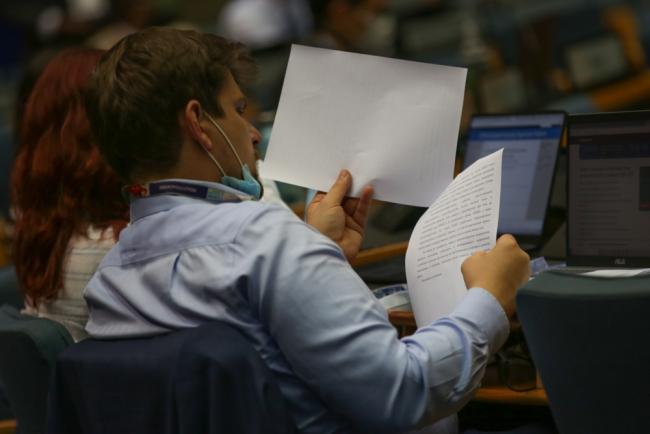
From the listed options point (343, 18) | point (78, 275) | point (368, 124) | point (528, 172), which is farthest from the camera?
point (343, 18)

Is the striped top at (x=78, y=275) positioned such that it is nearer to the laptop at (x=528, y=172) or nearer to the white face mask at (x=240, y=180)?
the white face mask at (x=240, y=180)

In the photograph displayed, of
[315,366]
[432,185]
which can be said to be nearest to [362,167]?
[432,185]

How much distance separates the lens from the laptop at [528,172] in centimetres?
247

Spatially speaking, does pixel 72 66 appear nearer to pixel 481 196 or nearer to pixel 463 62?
pixel 481 196

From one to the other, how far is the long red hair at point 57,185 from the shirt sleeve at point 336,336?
2.82ft

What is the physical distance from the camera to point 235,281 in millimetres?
1448

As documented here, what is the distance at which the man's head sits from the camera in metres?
5.55

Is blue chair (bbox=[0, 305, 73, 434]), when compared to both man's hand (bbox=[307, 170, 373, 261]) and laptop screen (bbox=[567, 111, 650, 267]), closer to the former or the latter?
man's hand (bbox=[307, 170, 373, 261])

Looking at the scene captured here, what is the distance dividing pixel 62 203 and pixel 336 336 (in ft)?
3.46

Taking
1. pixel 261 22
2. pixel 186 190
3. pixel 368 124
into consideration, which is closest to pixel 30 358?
pixel 186 190

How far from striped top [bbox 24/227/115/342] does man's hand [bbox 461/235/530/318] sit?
35.4 inches

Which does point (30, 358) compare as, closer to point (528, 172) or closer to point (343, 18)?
point (528, 172)

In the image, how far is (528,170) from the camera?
2.51m

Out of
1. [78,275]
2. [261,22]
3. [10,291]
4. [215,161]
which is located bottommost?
[10,291]
